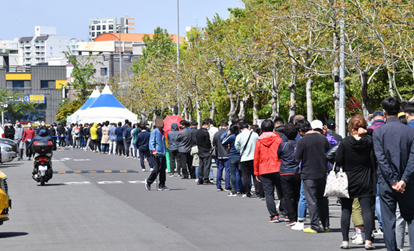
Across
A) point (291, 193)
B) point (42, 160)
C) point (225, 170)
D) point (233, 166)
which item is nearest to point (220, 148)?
point (225, 170)

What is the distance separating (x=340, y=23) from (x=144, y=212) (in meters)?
11.4

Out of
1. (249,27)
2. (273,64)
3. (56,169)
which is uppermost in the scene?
(249,27)

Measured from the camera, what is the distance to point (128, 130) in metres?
36.4

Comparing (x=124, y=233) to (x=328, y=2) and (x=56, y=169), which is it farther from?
(x=56, y=169)

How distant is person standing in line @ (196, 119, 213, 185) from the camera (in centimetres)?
1959

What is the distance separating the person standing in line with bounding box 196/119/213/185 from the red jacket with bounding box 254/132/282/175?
765cm

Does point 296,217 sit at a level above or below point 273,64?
below

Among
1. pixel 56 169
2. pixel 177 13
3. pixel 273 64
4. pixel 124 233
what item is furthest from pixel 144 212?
pixel 177 13

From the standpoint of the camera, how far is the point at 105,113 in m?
47.8

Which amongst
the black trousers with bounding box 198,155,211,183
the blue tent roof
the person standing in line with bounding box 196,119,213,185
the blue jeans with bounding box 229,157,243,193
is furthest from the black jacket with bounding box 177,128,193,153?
the blue tent roof

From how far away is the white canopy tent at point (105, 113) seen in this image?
47444mm

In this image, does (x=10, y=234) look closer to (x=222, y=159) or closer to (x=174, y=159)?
(x=222, y=159)

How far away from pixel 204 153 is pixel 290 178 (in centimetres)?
870

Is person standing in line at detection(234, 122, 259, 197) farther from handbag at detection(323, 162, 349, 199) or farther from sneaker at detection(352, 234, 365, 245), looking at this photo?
handbag at detection(323, 162, 349, 199)
